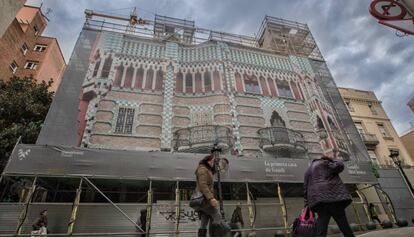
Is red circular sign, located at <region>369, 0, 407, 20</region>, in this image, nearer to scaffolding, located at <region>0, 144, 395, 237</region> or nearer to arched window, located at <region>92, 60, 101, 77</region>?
scaffolding, located at <region>0, 144, 395, 237</region>

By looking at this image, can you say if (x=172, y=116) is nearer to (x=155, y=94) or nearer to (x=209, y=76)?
(x=155, y=94)

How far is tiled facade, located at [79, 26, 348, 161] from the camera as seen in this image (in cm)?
1159

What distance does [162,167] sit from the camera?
8859 millimetres

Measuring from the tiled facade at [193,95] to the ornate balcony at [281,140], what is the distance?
37 centimetres

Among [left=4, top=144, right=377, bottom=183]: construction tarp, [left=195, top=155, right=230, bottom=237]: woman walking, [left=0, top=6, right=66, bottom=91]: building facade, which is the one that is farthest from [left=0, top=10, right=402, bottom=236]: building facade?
[left=0, top=6, right=66, bottom=91]: building facade

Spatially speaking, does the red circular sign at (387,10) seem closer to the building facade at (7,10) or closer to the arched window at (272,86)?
the building facade at (7,10)

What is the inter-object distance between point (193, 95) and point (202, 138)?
310 centimetres

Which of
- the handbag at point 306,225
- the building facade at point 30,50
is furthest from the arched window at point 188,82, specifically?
the building facade at point 30,50

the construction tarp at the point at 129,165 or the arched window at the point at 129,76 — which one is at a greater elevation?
the arched window at the point at 129,76

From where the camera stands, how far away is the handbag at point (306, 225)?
3.32 metres

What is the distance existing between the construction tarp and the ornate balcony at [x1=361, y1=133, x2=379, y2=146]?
45.0ft

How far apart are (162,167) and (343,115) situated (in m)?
13.5

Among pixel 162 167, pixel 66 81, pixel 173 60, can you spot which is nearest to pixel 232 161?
pixel 162 167

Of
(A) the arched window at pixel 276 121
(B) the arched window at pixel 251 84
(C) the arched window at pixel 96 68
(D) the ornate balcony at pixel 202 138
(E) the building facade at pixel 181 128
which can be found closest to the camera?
(E) the building facade at pixel 181 128
